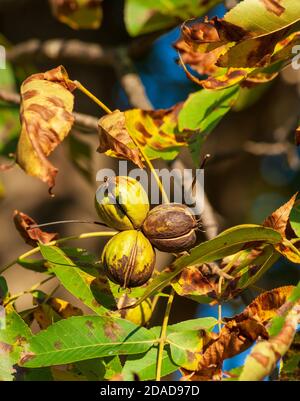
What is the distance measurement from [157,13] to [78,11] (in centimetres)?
36

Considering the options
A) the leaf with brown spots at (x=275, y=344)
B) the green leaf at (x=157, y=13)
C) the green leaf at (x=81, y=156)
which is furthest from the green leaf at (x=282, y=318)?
the green leaf at (x=81, y=156)

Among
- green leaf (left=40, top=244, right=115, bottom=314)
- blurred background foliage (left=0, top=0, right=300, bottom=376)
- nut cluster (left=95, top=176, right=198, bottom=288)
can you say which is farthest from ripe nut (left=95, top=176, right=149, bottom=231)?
blurred background foliage (left=0, top=0, right=300, bottom=376)

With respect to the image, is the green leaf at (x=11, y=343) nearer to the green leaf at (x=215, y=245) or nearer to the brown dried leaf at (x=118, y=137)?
the green leaf at (x=215, y=245)

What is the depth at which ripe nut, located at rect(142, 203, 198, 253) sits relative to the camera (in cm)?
136

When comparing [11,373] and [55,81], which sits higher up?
[55,81]

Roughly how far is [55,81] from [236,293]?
22.2 inches

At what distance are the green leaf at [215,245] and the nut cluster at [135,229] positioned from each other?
3.3 inches

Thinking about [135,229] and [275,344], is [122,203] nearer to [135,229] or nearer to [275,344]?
[135,229]

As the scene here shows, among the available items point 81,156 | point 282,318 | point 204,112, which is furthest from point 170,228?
point 81,156

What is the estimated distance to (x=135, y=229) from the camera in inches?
55.4

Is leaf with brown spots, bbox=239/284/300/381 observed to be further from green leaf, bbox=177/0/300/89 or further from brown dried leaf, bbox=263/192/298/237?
green leaf, bbox=177/0/300/89
